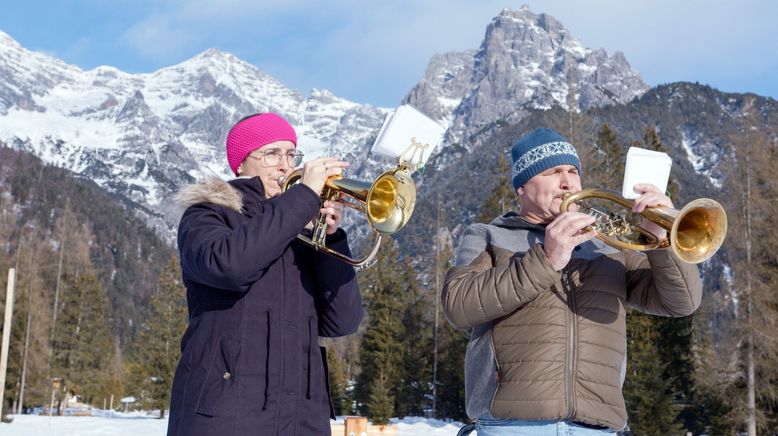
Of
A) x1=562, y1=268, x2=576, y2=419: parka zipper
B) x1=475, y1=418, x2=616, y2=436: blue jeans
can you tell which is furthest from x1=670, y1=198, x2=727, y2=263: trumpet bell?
x1=475, y1=418, x2=616, y2=436: blue jeans

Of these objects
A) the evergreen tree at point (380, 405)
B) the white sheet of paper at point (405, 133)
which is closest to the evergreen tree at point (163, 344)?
the evergreen tree at point (380, 405)

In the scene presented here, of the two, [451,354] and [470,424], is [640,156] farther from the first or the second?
[451,354]

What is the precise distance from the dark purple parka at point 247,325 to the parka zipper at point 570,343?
0.94 meters

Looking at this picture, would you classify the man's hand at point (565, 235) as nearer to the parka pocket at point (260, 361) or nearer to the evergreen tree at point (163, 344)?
the parka pocket at point (260, 361)

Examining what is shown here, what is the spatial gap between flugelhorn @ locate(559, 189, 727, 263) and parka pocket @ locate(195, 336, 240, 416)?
4.66 ft

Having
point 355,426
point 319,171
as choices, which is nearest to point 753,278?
point 355,426

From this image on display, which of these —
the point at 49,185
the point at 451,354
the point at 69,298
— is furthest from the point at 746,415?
the point at 49,185

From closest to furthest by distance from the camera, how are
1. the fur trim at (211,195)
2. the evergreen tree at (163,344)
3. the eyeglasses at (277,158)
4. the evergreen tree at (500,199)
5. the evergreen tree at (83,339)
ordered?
the fur trim at (211,195)
the eyeglasses at (277,158)
the evergreen tree at (500,199)
the evergreen tree at (163,344)
the evergreen tree at (83,339)

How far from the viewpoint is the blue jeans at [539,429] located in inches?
113

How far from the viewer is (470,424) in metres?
3.29

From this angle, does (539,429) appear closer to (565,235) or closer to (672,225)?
(565,235)

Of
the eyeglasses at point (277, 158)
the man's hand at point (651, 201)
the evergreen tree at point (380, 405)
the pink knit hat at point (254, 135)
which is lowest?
the evergreen tree at point (380, 405)

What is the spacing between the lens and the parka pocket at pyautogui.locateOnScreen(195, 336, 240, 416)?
102 inches

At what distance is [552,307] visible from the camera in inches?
118
